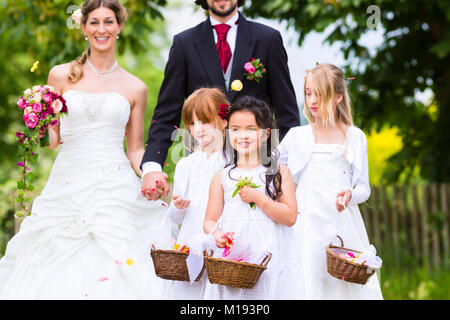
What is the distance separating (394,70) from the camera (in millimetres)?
10570

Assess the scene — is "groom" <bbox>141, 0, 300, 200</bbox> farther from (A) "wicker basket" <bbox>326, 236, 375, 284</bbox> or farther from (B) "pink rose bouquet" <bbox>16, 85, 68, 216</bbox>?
(A) "wicker basket" <bbox>326, 236, 375, 284</bbox>

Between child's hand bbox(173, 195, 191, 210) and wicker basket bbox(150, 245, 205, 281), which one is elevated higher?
child's hand bbox(173, 195, 191, 210)

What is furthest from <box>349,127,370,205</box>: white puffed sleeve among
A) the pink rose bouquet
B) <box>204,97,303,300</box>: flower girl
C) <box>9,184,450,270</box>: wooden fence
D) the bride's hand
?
<box>9,184,450,270</box>: wooden fence

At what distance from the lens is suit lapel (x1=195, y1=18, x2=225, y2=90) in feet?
15.2

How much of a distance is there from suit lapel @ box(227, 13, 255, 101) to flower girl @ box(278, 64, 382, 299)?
1.70 ft

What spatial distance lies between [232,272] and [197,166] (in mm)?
1081

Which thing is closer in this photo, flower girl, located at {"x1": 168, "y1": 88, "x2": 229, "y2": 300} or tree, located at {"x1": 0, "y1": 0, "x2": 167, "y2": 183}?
flower girl, located at {"x1": 168, "y1": 88, "x2": 229, "y2": 300}

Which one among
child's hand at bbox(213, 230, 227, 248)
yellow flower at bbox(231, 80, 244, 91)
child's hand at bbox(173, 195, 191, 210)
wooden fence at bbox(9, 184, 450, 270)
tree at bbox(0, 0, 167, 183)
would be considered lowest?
wooden fence at bbox(9, 184, 450, 270)

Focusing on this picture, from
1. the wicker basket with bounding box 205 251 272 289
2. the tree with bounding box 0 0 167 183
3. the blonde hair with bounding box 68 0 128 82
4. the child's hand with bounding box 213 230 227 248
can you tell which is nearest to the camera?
the wicker basket with bounding box 205 251 272 289

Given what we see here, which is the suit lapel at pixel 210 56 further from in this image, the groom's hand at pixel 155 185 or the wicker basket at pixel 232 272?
the wicker basket at pixel 232 272

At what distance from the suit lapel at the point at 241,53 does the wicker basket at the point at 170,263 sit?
1149 millimetres

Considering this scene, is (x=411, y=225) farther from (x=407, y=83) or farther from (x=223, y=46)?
(x=223, y=46)

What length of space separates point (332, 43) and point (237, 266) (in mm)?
5444
